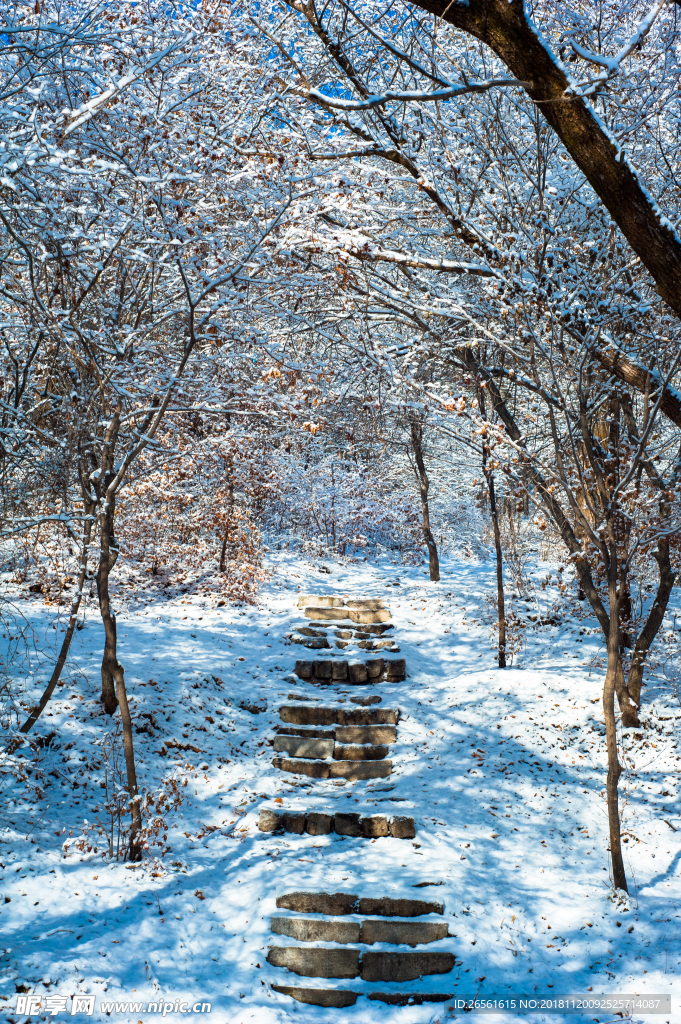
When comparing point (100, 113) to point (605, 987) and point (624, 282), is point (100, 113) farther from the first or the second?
point (605, 987)

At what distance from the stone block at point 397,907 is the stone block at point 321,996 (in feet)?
1.92

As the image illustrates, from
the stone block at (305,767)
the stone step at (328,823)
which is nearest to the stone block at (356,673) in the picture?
the stone block at (305,767)

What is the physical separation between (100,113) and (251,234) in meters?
1.52

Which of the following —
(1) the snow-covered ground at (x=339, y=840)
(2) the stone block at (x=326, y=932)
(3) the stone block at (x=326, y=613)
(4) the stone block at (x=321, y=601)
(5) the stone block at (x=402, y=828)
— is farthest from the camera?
(4) the stone block at (x=321, y=601)

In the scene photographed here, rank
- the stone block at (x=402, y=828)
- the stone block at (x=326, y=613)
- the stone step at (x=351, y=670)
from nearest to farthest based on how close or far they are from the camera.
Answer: the stone block at (x=402, y=828)
the stone step at (x=351, y=670)
the stone block at (x=326, y=613)

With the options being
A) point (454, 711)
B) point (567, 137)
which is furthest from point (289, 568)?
point (567, 137)

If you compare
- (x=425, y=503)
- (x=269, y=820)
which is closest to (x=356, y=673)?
(x=269, y=820)

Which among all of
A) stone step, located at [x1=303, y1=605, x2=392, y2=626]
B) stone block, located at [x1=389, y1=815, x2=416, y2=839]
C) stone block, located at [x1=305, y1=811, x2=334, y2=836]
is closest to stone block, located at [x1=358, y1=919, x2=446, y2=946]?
stone block, located at [x1=389, y1=815, x2=416, y2=839]

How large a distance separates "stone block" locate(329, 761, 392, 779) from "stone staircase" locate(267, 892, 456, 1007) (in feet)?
6.78

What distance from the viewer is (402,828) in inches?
224

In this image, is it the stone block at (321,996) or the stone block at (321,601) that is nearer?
the stone block at (321,996)

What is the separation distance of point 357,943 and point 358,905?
24cm

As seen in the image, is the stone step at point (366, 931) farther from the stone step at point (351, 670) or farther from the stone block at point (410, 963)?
Result: the stone step at point (351, 670)

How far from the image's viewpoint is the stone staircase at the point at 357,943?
4.22m
